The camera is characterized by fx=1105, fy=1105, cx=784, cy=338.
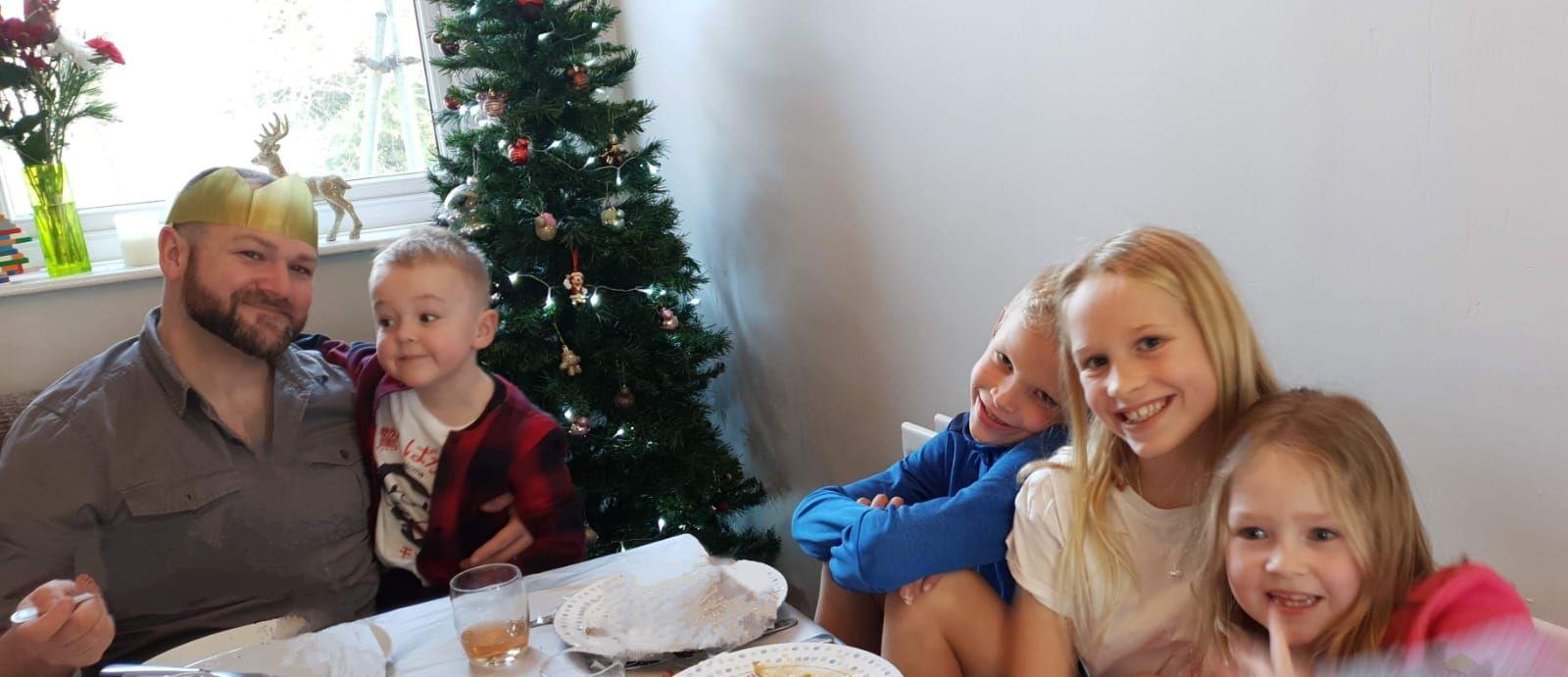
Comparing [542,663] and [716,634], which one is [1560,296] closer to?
[716,634]

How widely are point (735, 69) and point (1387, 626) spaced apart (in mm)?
2107

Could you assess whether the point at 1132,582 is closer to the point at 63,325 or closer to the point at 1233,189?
the point at 1233,189

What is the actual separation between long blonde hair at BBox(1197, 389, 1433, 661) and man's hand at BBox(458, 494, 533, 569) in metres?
1.06

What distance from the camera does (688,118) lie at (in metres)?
3.12

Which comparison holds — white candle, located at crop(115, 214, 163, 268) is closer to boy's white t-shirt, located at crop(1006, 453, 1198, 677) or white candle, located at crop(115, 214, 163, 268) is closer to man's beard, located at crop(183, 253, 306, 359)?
man's beard, located at crop(183, 253, 306, 359)

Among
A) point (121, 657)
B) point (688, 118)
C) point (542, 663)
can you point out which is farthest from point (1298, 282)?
point (688, 118)

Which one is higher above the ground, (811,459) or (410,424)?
(410,424)

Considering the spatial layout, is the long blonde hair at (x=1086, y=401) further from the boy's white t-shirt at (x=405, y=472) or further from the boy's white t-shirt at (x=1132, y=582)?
the boy's white t-shirt at (x=405, y=472)

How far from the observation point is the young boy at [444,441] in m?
1.75

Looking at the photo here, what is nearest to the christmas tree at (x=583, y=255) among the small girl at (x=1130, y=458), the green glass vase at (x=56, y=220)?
the green glass vase at (x=56, y=220)

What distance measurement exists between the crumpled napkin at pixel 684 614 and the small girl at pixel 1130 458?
35cm

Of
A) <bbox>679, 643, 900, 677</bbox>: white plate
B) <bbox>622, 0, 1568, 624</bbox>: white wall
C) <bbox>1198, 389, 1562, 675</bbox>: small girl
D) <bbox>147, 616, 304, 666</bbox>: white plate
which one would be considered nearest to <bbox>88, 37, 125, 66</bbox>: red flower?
<bbox>622, 0, 1568, 624</bbox>: white wall

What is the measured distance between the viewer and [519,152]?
2391 millimetres

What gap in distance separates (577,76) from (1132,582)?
165 cm
